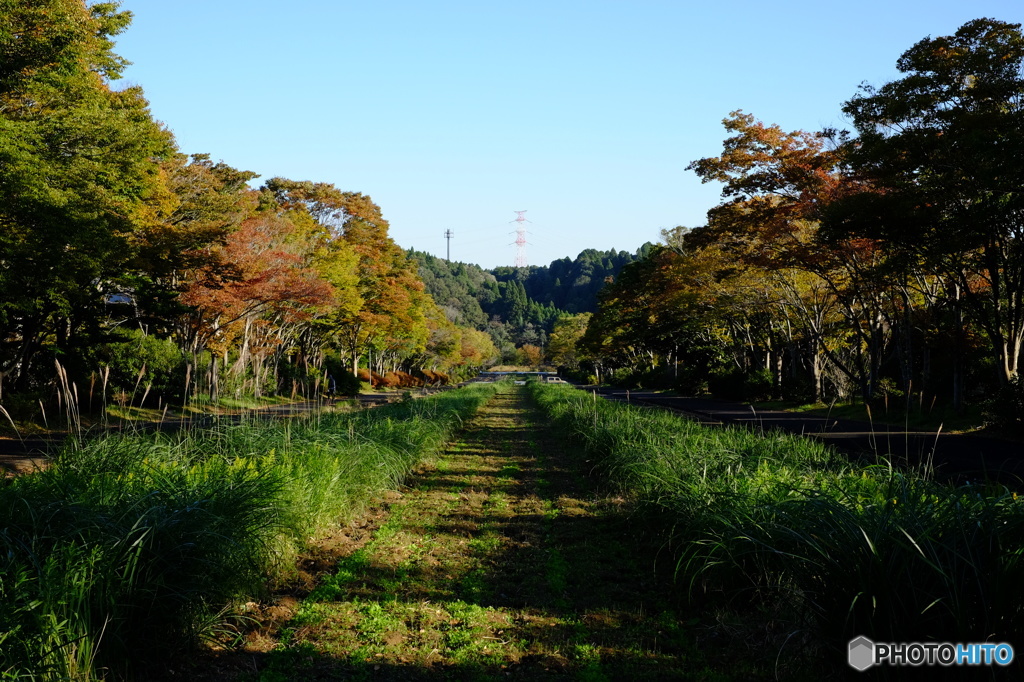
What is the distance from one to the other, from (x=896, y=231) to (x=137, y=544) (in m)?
16.8

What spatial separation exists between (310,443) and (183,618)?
14.3ft

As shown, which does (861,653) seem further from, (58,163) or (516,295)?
(516,295)

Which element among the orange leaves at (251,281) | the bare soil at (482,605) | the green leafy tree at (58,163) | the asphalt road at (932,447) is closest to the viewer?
the bare soil at (482,605)

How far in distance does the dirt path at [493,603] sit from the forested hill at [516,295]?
12322 cm

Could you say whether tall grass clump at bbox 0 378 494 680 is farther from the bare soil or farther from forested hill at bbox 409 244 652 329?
forested hill at bbox 409 244 652 329

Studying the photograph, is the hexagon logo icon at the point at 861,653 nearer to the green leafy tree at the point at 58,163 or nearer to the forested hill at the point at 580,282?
the green leafy tree at the point at 58,163

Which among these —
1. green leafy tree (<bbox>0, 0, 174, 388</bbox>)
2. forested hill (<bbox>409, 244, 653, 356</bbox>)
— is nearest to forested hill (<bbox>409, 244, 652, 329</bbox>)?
forested hill (<bbox>409, 244, 653, 356</bbox>)

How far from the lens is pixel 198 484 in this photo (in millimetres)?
5340

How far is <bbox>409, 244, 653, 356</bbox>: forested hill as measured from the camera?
145500mm

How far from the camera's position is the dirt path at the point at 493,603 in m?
4.03

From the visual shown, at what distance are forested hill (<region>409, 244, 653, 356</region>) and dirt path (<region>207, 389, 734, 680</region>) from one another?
404ft

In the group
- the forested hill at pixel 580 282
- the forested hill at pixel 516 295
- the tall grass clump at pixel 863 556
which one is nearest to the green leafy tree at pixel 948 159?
the tall grass clump at pixel 863 556

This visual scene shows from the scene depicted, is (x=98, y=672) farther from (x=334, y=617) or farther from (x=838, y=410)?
(x=838, y=410)

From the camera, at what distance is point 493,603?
5.11 meters
